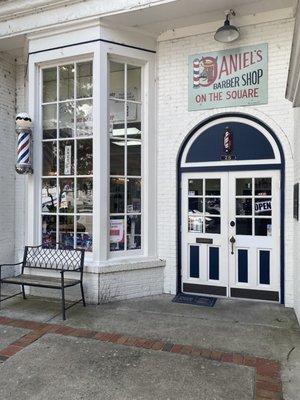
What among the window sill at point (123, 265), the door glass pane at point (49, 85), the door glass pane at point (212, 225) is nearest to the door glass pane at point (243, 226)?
the door glass pane at point (212, 225)

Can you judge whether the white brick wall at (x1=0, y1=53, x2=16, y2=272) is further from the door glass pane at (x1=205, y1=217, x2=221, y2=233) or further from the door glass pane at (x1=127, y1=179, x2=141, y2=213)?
the door glass pane at (x1=205, y1=217, x2=221, y2=233)

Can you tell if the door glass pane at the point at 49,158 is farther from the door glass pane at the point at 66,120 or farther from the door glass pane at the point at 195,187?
the door glass pane at the point at 195,187

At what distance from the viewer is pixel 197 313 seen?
18.0 ft

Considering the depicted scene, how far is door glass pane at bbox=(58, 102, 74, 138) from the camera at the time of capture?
651cm

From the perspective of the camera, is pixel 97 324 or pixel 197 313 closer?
pixel 97 324

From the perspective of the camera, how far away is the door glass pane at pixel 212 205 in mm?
6254

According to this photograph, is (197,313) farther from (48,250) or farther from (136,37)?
(136,37)

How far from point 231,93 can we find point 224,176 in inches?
52.0

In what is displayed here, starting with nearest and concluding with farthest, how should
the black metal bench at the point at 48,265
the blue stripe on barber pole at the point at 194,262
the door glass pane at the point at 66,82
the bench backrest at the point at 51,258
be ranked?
the black metal bench at the point at 48,265
the bench backrest at the point at 51,258
the blue stripe on barber pole at the point at 194,262
the door glass pane at the point at 66,82

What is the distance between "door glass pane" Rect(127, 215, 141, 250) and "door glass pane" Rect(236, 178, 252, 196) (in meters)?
1.70

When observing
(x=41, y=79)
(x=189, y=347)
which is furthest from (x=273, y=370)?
(x=41, y=79)

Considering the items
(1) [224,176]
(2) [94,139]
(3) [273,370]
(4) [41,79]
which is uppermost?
(4) [41,79]

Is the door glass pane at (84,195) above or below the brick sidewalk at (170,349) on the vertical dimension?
above

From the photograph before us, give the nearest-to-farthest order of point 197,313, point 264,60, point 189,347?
1. point 189,347
2. point 197,313
3. point 264,60
